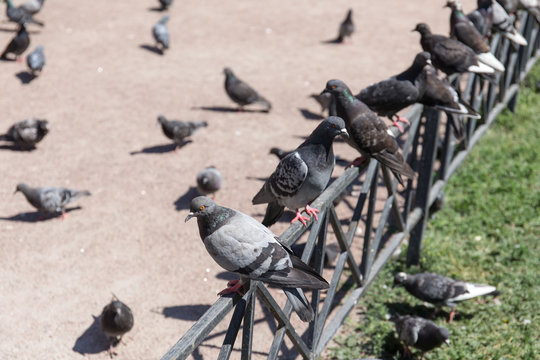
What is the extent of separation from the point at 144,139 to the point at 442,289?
230 inches

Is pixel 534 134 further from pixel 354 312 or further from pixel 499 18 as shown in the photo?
pixel 354 312

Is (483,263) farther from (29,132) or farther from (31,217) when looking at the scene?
(29,132)

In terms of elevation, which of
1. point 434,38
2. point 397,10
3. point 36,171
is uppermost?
point 434,38

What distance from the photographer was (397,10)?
54.9ft

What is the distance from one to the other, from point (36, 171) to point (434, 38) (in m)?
6.18

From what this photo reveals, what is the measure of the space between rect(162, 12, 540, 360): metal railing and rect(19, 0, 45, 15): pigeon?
34.7 feet

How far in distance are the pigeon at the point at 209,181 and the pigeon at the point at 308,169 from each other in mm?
3545

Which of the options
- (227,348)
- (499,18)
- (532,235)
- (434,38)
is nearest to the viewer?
(227,348)

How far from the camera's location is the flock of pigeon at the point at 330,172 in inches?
152

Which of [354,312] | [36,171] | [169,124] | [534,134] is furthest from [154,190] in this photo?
[534,134]

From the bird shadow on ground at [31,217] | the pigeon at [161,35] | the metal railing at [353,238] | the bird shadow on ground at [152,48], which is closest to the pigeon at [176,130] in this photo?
the bird shadow on ground at [31,217]

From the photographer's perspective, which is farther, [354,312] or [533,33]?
[533,33]

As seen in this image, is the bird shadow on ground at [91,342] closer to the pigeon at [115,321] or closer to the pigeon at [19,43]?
the pigeon at [115,321]

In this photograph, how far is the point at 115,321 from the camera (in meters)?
5.88
